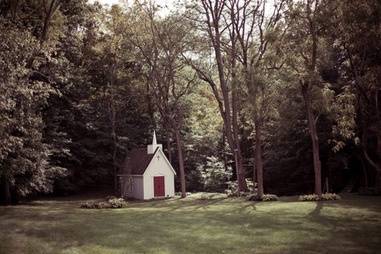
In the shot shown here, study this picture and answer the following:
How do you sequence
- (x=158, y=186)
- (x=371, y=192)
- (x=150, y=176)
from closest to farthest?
1. (x=371, y=192)
2. (x=150, y=176)
3. (x=158, y=186)

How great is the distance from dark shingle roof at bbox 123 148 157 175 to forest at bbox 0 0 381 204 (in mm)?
1061

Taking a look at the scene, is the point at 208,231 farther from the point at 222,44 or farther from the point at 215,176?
the point at 215,176

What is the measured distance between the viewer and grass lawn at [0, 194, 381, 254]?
13.1 metres

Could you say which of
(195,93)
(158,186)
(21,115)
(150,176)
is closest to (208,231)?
(21,115)

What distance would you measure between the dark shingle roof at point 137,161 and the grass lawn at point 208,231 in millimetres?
15780

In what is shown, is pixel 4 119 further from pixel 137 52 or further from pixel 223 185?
pixel 223 185

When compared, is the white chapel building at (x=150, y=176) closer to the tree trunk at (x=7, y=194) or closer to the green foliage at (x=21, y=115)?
the green foliage at (x=21, y=115)

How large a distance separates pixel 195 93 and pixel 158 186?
1020 centimetres

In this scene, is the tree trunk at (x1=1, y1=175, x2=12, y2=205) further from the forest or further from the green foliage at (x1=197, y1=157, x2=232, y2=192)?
the green foliage at (x1=197, y1=157, x2=232, y2=192)

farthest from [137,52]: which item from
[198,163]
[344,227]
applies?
[344,227]

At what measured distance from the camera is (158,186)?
37.7m

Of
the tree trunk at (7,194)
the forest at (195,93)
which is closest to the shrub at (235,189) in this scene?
the forest at (195,93)

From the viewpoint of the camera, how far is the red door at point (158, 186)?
37.5 m

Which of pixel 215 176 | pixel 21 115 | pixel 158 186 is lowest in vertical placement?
pixel 158 186
